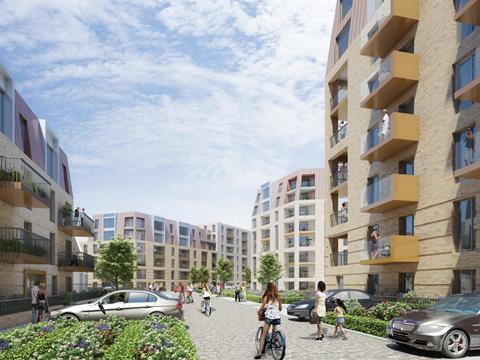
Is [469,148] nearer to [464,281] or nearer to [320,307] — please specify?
[464,281]

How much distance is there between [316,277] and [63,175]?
52.2 meters

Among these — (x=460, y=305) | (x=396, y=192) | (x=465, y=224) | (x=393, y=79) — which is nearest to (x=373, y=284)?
(x=396, y=192)

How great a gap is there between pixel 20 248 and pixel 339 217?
19.3 metres

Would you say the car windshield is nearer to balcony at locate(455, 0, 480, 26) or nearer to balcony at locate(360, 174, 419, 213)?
balcony at locate(360, 174, 419, 213)

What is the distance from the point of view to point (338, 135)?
3519 centimetres

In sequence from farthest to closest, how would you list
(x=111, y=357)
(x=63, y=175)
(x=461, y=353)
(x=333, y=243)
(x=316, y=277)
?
(x=316, y=277), (x=63, y=175), (x=333, y=243), (x=461, y=353), (x=111, y=357)

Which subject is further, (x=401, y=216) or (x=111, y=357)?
(x=401, y=216)

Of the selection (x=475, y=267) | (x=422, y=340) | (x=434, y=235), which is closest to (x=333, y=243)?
(x=434, y=235)

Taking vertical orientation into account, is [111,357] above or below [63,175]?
below

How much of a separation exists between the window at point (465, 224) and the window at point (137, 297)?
12121mm

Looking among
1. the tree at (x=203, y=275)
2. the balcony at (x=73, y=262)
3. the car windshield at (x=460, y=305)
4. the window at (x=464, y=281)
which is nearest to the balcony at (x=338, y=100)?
the window at (x=464, y=281)

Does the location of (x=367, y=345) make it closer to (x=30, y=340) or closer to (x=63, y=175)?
(x=30, y=340)

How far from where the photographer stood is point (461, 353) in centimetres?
1244

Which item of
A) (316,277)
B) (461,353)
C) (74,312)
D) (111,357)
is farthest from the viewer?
(316,277)
